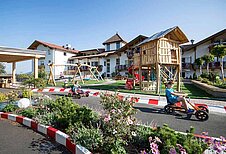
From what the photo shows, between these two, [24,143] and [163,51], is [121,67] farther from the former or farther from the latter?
[24,143]

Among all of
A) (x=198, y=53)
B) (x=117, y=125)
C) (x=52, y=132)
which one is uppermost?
(x=198, y=53)

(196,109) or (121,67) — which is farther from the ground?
(121,67)

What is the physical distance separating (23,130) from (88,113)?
6.86ft

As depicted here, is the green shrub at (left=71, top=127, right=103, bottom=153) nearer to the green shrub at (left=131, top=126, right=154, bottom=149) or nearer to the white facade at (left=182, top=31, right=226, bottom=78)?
the green shrub at (left=131, top=126, right=154, bottom=149)

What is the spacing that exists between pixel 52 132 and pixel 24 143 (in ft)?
2.18

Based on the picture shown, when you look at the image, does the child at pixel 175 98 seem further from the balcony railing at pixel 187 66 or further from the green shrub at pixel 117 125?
the balcony railing at pixel 187 66

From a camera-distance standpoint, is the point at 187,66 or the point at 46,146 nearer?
the point at 46,146

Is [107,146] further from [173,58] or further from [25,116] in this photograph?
[173,58]

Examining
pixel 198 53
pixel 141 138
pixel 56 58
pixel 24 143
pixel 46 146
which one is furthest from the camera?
pixel 56 58

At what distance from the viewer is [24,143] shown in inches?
160

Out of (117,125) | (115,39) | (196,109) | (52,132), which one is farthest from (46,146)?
(115,39)

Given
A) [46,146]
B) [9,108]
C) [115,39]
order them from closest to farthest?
[46,146] < [9,108] < [115,39]

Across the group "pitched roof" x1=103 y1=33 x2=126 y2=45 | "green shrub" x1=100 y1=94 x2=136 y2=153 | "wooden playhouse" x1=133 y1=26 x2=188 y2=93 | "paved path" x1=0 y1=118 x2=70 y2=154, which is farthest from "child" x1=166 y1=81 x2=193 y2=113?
"pitched roof" x1=103 y1=33 x2=126 y2=45

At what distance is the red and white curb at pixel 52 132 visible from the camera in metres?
3.34
